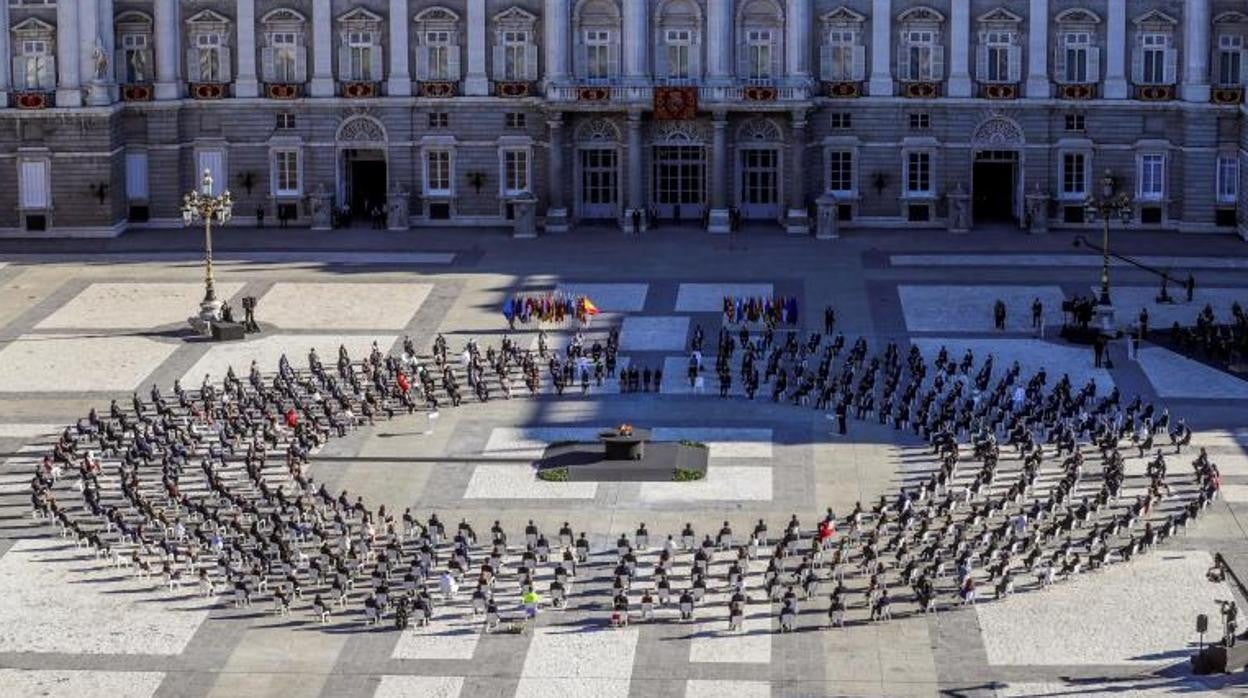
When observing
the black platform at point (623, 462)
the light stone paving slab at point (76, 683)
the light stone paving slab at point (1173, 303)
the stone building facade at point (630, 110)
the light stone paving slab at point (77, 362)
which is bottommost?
the light stone paving slab at point (76, 683)

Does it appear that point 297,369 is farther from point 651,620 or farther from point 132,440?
point 651,620

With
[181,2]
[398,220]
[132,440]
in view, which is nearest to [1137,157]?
[398,220]

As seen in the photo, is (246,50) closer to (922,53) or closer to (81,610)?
(922,53)

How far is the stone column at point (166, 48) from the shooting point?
144 metres

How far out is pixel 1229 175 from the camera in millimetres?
141250

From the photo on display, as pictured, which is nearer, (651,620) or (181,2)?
(651,620)

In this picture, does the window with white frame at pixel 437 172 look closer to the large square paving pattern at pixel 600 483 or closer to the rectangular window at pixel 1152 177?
the large square paving pattern at pixel 600 483

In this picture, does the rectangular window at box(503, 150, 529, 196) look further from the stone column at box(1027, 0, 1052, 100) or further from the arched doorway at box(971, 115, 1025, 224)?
the stone column at box(1027, 0, 1052, 100)

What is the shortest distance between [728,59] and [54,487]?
5864 cm

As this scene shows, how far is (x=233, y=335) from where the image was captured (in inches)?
4584

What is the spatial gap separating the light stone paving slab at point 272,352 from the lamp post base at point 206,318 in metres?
1.72

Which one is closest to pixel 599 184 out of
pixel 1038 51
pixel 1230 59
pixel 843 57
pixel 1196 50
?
pixel 843 57

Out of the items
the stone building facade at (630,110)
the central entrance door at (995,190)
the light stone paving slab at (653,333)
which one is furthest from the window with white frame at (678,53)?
the light stone paving slab at (653,333)

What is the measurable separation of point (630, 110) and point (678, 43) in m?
4.39
